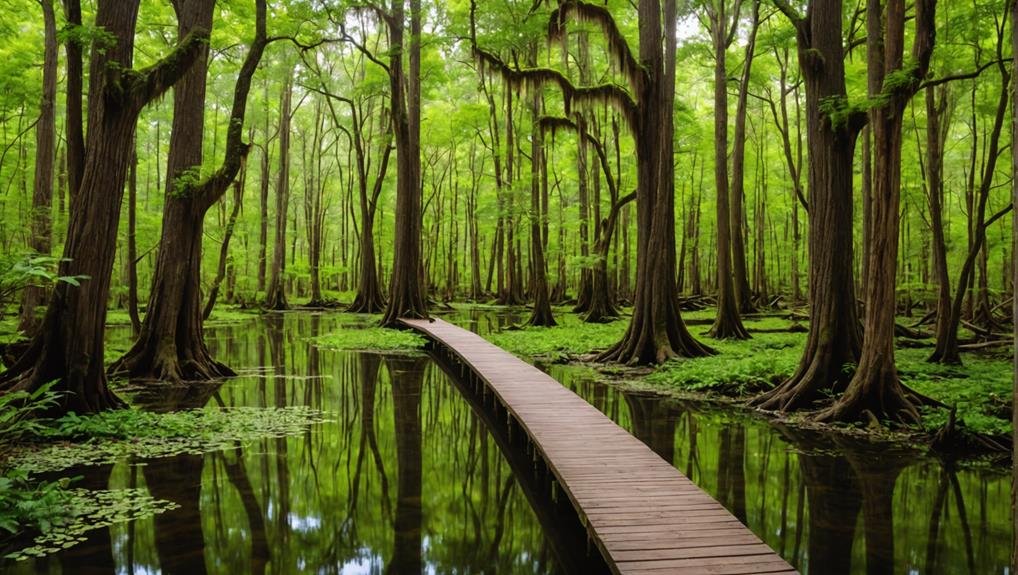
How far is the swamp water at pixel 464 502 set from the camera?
17.6 ft

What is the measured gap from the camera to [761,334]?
1911 centimetres

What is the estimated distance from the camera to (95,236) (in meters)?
8.83

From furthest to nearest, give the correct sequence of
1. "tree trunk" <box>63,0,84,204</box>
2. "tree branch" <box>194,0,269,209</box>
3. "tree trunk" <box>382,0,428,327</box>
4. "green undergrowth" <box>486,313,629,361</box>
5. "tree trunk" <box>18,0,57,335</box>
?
"tree trunk" <box>382,0,428,327</box> → "green undergrowth" <box>486,313,629,361</box> → "tree trunk" <box>18,0,57,335</box> → "tree branch" <box>194,0,269,209</box> → "tree trunk" <box>63,0,84,204</box>

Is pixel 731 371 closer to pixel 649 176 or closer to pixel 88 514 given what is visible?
pixel 649 176

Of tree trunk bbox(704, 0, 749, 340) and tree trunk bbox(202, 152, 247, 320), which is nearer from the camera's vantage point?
tree trunk bbox(202, 152, 247, 320)

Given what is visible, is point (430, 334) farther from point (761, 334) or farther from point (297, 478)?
point (297, 478)

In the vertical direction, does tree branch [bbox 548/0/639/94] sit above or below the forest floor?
above

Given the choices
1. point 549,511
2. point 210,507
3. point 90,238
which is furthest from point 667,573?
point 90,238

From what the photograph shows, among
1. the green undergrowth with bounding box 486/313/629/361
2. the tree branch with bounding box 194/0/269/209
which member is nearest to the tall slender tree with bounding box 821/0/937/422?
the green undergrowth with bounding box 486/313/629/361

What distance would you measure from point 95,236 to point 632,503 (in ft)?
25.5

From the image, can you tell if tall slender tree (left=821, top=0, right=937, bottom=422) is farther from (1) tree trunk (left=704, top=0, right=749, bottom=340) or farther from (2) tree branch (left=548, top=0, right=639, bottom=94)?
(1) tree trunk (left=704, top=0, right=749, bottom=340)

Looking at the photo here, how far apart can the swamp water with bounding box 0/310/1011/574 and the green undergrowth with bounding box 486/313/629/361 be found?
6615mm

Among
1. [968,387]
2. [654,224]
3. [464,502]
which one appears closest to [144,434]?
[464,502]

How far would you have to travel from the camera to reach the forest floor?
29.0 feet
